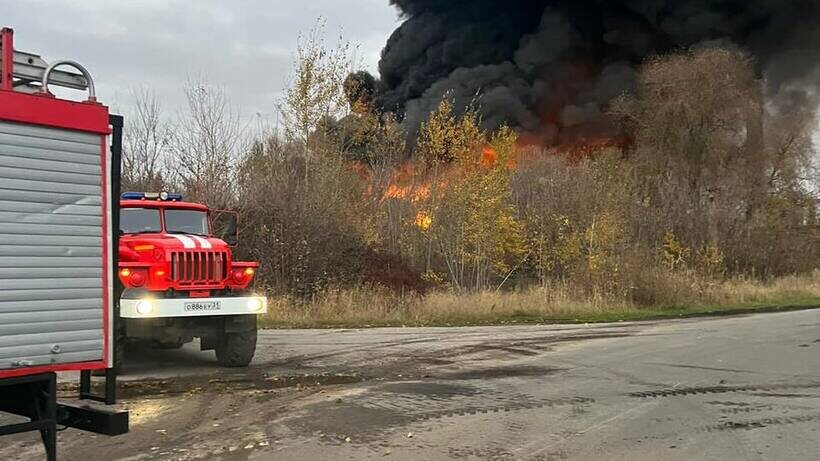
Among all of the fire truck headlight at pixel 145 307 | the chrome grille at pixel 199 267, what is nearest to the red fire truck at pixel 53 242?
the fire truck headlight at pixel 145 307

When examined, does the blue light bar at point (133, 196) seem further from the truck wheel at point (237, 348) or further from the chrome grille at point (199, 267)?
the truck wheel at point (237, 348)

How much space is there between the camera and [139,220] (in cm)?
1034

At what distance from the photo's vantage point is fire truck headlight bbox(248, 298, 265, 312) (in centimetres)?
990

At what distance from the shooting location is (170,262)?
9.51m

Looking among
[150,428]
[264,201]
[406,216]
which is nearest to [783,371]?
[150,428]

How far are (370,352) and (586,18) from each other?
3240 centimetres

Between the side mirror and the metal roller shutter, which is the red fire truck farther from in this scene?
the side mirror

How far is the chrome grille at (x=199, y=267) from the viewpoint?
957cm

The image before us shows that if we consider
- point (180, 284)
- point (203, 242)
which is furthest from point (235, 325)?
point (203, 242)

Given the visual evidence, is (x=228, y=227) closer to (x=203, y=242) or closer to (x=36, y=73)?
(x=203, y=242)

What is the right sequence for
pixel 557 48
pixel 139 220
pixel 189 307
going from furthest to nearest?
1. pixel 557 48
2. pixel 139 220
3. pixel 189 307

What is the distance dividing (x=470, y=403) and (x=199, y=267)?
13.1 feet

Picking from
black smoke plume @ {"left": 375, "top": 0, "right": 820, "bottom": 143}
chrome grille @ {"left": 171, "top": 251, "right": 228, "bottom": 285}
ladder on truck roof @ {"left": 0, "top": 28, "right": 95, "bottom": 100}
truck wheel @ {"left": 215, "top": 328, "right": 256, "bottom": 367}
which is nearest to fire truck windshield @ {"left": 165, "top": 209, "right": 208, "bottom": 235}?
chrome grille @ {"left": 171, "top": 251, "right": 228, "bottom": 285}

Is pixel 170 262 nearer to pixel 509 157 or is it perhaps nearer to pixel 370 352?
pixel 370 352
